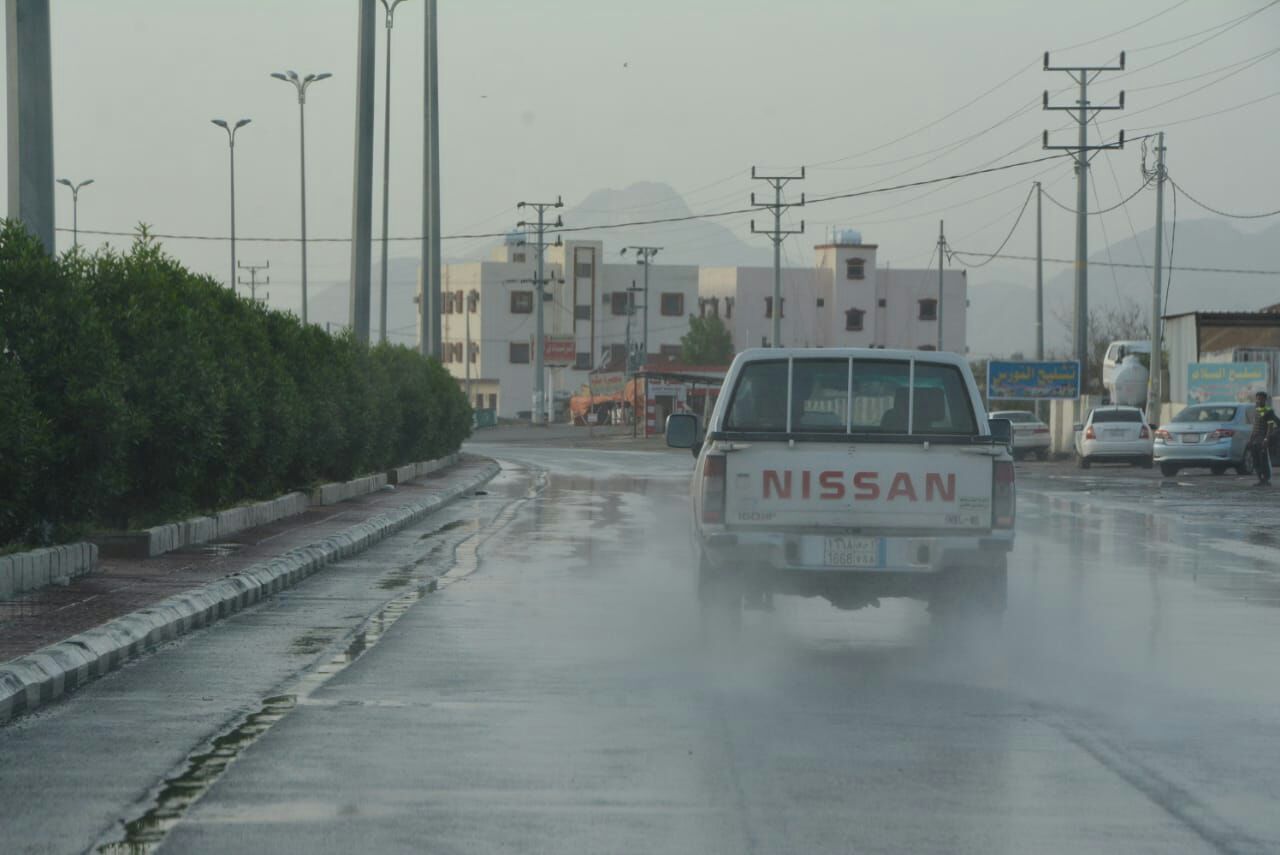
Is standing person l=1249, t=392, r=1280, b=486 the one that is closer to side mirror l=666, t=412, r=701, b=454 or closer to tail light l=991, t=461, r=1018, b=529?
side mirror l=666, t=412, r=701, b=454

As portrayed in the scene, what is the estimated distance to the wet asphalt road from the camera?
6746 mm

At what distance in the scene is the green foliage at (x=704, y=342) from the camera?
411ft

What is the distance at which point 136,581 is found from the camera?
14.6m

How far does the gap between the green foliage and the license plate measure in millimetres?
113216

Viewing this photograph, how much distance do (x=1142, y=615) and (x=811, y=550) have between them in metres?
3.52

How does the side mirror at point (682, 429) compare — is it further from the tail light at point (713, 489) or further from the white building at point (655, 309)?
the white building at point (655, 309)

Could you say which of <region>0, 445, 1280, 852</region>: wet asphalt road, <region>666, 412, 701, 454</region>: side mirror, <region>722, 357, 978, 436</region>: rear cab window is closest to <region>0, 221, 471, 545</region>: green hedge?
<region>0, 445, 1280, 852</region>: wet asphalt road

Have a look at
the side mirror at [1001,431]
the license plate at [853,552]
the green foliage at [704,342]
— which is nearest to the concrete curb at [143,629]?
the license plate at [853,552]

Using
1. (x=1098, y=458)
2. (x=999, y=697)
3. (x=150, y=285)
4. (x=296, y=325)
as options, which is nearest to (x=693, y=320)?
(x=1098, y=458)

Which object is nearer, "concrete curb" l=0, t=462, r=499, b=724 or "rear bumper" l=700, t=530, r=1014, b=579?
"concrete curb" l=0, t=462, r=499, b=724

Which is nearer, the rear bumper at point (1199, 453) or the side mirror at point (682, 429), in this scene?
the side mirror at point (682, 429)

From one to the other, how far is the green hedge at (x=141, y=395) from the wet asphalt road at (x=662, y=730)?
2040mm

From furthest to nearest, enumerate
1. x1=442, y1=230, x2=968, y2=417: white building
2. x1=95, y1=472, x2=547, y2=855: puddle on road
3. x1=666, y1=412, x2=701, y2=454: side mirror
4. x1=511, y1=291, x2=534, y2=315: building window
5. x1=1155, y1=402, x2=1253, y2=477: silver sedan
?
x1=511, y1=291, x2=534, y2=315: building window, x1=442, y1=230, x2=968, y2=417: white building, x1=1155, y1=402, x2=1253, y2=477: silver sedan, x1=666, y1=412, x2=701, y2=454: side mirror, x1=95, y1=472, x2=547, y2=855: puddle on road

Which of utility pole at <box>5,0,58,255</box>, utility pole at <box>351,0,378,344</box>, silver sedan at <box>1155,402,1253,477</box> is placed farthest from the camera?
silver sedan at <box>1155,402,1253,477</box>
